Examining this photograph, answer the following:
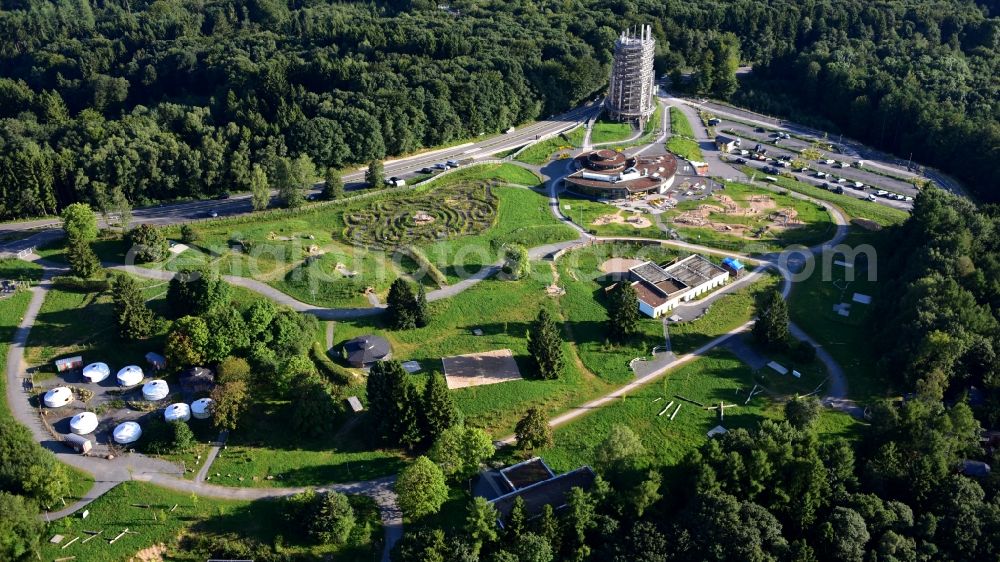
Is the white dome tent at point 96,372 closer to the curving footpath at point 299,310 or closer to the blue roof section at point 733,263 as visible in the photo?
the curving footpath at point 299,310

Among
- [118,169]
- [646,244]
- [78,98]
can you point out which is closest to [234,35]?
[78,98]

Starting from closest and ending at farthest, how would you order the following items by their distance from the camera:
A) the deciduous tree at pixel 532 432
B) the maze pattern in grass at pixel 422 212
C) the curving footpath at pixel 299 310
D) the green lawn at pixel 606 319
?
1. the curving footpath at pixel 299 310
2. the deciduous tree at pixel 532 432
3. the green lawn at pixel 606 319
4. the maze pattern in grass at pixel 422 212

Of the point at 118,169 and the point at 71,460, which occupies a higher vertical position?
the point at 118,169

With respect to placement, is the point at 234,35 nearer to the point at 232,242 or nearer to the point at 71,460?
the point at 232,242

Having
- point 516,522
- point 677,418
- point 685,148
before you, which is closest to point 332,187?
point 677,418

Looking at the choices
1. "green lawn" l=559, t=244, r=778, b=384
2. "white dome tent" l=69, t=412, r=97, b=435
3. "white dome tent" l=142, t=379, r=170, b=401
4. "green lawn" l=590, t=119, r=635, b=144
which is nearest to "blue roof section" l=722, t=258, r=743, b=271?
"green lawn" l=559, t=244, r=778, b=384

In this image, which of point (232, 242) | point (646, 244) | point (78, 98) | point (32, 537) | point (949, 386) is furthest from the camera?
point (78, 98)

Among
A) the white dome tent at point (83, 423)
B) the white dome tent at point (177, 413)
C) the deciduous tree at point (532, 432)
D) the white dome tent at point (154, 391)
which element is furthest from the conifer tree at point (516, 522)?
the white dome tent at point (83, 423)

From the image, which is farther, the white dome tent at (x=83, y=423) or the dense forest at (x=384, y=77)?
the dense forest at (x=384, y=77)
